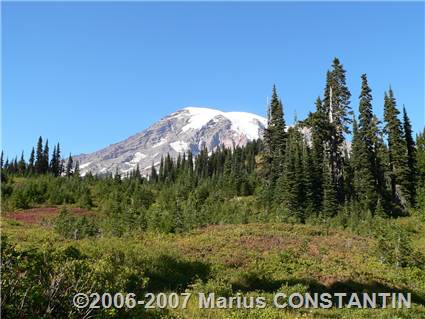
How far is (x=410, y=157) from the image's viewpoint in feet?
191

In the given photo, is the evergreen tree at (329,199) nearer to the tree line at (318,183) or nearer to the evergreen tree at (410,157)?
the tree line at (318,183)

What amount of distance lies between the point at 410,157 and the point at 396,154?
276 cm

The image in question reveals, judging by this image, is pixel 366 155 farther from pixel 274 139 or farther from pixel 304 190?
pixel 274 139

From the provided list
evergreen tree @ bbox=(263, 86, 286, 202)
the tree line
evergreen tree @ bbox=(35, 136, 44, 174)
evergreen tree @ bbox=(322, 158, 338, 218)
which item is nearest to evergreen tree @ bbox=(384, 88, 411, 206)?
the tree line

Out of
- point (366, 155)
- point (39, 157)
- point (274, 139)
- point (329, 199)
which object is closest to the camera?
point (329, 199)

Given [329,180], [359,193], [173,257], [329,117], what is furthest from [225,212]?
[173,257]

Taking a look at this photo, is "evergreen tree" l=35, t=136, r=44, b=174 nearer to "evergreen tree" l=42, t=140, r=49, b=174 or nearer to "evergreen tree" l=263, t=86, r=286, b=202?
"evergreen tree" l=42, t=140, r=49, b=174

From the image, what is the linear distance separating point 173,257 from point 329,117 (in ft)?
146

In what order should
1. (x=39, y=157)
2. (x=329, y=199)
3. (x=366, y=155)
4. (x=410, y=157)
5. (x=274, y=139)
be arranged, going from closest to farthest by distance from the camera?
(x=329, y=199) → (x=366, y=155) → (x=410, y=157) → (x=274, y=139) → (x=39, y=157)

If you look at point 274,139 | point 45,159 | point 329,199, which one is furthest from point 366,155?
point 45,159

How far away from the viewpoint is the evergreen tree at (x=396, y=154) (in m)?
54.7

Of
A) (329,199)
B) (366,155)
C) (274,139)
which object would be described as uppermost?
(274,139)

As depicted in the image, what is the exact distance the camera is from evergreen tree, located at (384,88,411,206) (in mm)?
54656

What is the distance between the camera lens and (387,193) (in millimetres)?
54844
